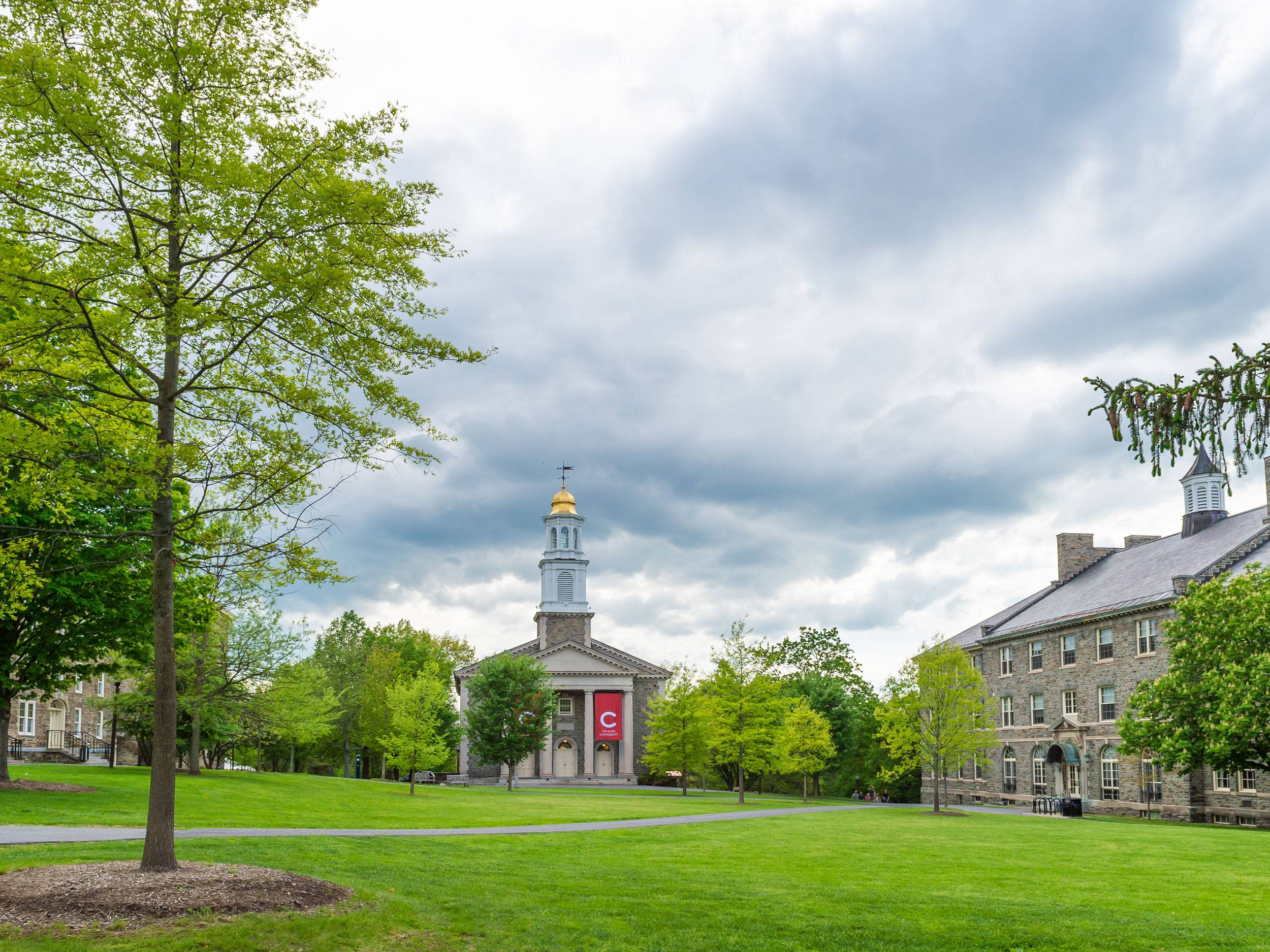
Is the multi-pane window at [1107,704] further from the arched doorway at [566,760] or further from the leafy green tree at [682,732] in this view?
the arched doorway at [566,760]

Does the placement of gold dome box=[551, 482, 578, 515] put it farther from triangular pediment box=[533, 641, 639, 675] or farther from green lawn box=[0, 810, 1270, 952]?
green lawn box=[0, 810, 1270, 952]

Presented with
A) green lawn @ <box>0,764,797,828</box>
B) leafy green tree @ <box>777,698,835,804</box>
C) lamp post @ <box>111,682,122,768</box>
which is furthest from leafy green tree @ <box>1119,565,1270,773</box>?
lamp post @ <box>111,682,122,768</box>

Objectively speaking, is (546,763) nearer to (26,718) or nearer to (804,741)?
(804,741)

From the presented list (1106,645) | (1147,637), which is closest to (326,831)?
(1147,637)

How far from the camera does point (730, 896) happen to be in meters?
14.9

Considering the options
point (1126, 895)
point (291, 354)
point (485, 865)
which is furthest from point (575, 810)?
point (291, 354)

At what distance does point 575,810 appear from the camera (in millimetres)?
37656

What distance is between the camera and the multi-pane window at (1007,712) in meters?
54.5

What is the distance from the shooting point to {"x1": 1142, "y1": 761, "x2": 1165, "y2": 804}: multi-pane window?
4281cm

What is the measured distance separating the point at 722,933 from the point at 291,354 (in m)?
9.21

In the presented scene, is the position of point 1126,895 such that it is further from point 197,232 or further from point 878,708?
point 878,708

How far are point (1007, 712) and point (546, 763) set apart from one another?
3278 centimetres

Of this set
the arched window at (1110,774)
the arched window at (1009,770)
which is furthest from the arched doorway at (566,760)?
the arched window at (1110,774)

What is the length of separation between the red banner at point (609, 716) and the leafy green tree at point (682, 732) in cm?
1567
